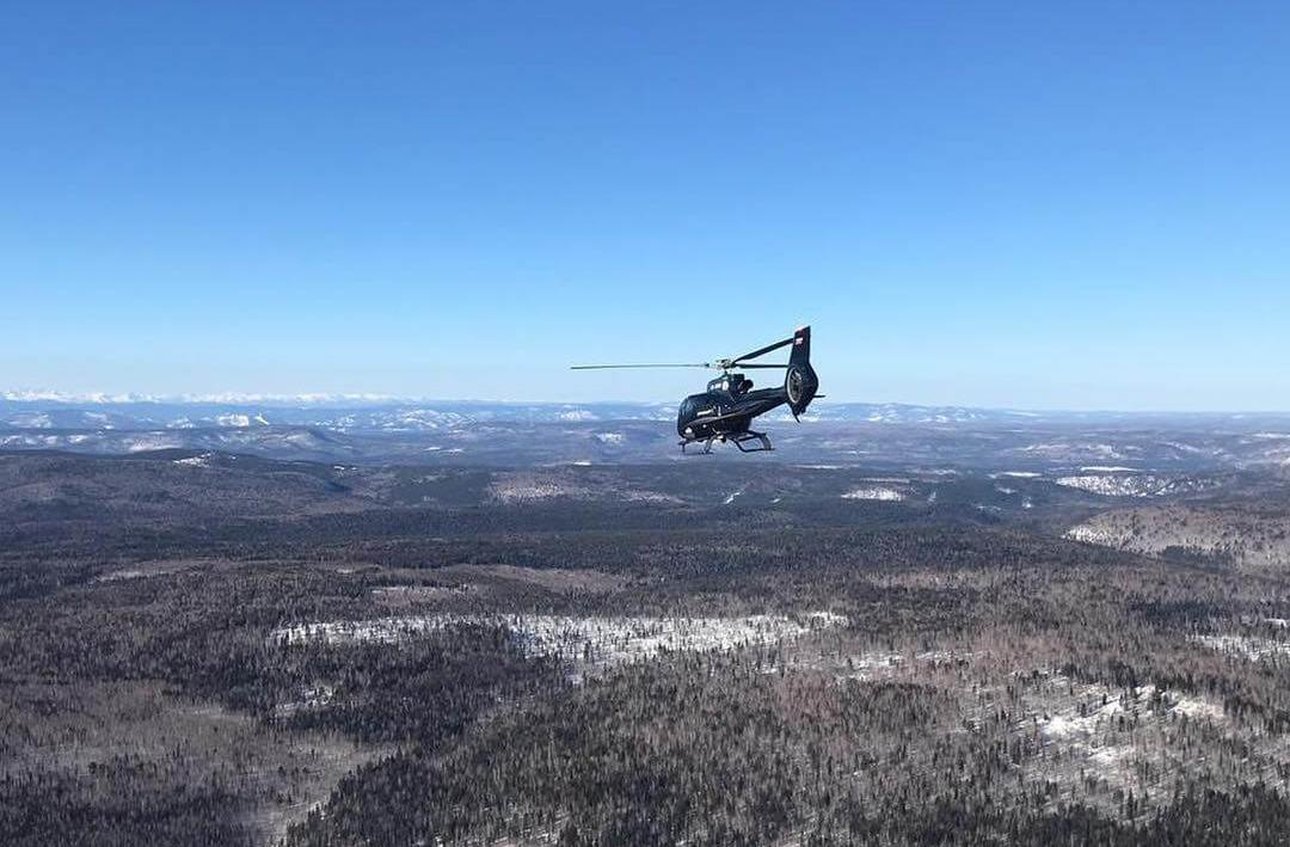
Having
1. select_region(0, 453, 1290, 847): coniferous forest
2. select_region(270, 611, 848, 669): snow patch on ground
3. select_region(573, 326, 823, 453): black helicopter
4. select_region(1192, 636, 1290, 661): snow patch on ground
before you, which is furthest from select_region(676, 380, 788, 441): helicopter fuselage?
select_region(1192, 636, 1290, 661): snow patch on ground

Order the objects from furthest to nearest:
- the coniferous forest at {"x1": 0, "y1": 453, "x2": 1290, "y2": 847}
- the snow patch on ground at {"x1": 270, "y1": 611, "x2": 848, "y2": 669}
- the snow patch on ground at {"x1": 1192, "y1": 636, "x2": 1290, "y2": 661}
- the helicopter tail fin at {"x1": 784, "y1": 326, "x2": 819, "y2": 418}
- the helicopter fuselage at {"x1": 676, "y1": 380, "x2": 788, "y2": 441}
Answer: the snow patch on ground at {"x1": 270, "y1": 611, "x2": 848, "y2": 669} < the snow patch on ground at {"x1": 1192, "y1": 636, "x2": 1290, "y2": 661} < the coniferous forest at {"x1": 0, "y1": 453, "x2": 1290, "y2": 847} < the helicopter fuselage at {"x1": 676, "y1": 380, "x2": 788, "y2": 441} < the helicopter tail fin at {"x1": 784, "y1": 326, "x2": 819, "y2": 418}

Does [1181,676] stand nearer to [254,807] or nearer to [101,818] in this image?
[254,807]

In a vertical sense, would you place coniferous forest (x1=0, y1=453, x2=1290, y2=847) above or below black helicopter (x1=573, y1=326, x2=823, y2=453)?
below

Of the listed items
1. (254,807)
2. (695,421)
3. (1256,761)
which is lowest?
(254,807)

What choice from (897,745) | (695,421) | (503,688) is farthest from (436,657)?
(695,421)

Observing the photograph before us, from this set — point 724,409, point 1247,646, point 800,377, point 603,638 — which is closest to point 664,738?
point 724,409

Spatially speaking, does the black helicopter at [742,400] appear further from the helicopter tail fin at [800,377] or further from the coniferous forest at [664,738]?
the coniferous forest at [664,738]

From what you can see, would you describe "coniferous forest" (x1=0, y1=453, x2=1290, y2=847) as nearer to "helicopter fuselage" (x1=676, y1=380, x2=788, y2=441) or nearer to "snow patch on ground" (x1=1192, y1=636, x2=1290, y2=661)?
"snow patch on ground" (x1=1192, y1=636, x2=1290, y2=661)

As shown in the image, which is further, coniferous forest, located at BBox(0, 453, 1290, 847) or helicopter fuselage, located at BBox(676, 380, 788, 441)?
coniferous forest, located at BBox(0, 453, 1290, 847)

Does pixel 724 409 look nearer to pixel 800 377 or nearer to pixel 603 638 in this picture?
pixel 800 377
